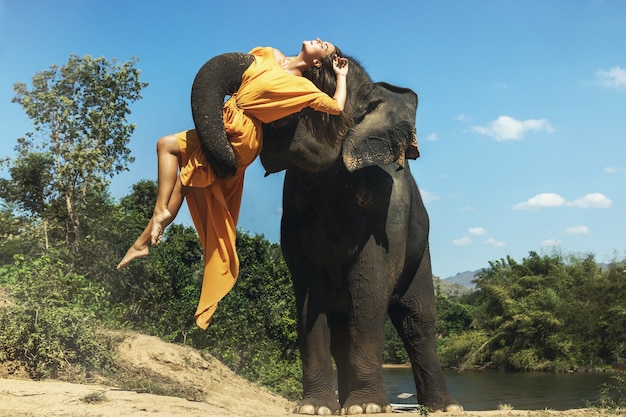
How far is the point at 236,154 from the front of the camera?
4.56m

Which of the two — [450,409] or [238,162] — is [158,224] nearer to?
[238,162]

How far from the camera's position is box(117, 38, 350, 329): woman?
14.7ft

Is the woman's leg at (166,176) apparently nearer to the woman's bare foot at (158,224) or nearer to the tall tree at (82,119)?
the woman's bare foot at (158,224)

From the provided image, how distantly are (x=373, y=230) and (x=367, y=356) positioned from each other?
96 cm

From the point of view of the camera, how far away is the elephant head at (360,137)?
4906mm

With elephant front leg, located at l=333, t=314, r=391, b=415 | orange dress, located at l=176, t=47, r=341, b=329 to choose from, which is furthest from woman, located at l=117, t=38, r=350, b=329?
elephant front leg, located at l=333, t=314, r=391, b=415

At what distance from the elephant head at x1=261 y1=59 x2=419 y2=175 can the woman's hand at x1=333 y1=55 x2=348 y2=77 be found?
0.22 m

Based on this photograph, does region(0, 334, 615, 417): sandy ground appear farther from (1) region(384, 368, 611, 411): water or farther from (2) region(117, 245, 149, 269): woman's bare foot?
(1) region(384, 368, 611, 411): water

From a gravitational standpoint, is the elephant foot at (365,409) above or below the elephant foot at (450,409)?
above

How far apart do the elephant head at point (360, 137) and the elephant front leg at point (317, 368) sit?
1.29m

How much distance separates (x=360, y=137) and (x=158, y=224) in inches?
68.9

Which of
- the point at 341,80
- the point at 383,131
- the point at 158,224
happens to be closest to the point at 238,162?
the point at 158,224

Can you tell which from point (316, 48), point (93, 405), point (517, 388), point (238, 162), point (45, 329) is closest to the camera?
point (238, 162)

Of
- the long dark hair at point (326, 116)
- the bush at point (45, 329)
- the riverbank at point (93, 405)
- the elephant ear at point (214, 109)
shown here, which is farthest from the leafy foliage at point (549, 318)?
the elephant ear at point (214, 109)
